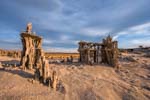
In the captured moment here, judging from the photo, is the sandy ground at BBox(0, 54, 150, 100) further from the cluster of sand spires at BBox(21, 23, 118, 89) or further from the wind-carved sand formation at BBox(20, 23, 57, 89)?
the wind-carved sand formation at BBox(20, 23, 57, 89)

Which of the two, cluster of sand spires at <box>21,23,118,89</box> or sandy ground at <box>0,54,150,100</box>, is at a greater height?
cluster of sand spires at <box>21,23,118,89</box>

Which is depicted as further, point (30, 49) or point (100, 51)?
point (100, 51)

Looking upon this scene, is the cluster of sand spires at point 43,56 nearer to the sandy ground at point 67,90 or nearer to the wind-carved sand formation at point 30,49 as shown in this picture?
the wind-carved sand formation at point 30,49

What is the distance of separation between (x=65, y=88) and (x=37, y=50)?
516 cm

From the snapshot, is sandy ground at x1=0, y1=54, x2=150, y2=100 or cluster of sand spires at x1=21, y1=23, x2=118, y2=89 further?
cluster of sand spires at x1=21, y1=23, x2=118, y2=89

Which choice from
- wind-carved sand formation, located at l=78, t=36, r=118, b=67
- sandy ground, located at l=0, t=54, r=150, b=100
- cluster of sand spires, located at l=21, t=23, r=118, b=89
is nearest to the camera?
sandy ground, located at l=0, t=54, r=150, b=100

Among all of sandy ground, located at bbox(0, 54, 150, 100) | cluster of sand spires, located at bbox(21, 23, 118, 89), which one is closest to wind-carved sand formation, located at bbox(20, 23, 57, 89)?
cluster of sand spires, located at bbox(21, 23, 118, 89)

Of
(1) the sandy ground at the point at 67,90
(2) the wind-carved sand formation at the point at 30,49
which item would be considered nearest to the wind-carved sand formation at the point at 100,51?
(2) the wind-carved sand formation at the point at 30,49

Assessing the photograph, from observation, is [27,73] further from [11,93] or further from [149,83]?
[149,83]

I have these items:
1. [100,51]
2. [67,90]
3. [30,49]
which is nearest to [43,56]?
[30,49]

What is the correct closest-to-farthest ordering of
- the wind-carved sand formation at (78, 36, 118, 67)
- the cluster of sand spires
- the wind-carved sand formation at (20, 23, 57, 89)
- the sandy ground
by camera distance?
the sandy ground → the cluster of sand spires → the wind-carved sand formation at (20, 23, 57, 89) → the wind-carved sand formation at (78, 36, 118, 67)

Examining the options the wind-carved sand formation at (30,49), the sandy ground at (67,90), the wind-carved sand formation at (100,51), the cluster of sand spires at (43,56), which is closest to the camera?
the sandy ground at (67,90)

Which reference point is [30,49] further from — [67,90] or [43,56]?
[67,90]

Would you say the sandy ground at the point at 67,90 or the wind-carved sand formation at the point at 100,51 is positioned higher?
the wind-carved sand formation at the point at 100,51
